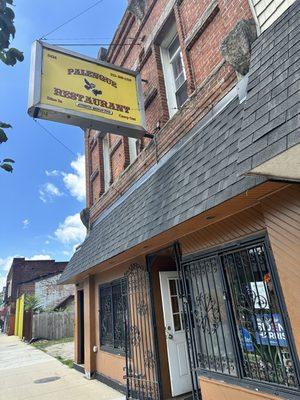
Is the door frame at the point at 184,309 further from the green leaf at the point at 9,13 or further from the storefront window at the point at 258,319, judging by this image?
the green leaf at the point at 9,13

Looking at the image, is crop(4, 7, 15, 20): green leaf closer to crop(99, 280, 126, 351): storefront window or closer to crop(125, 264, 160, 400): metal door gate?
crop(125, 264, 160, 400): metal door gate

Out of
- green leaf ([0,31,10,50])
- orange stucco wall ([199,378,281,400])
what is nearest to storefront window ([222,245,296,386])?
orange stucco wall ([199,378,281,400])

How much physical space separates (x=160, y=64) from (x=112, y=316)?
253 inches

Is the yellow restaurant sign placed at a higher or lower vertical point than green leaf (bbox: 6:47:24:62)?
higher

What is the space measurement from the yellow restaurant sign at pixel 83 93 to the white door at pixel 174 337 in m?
3.25

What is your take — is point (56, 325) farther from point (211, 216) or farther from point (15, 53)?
point (15, 53)

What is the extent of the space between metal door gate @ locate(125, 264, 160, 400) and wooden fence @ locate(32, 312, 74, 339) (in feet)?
54.1

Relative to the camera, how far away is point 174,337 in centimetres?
623

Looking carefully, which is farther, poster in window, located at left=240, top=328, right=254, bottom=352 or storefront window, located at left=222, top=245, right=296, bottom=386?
poster in window, located at left=240, top=328, right=254, bottom=352

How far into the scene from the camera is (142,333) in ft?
21.5

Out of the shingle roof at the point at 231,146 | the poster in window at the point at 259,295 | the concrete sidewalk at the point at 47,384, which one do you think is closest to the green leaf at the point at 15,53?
the shingle roof at the point at 231,146

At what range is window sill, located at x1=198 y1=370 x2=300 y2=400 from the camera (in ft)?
10.9

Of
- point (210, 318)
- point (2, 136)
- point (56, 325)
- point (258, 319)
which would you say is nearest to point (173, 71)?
point (2, 136)

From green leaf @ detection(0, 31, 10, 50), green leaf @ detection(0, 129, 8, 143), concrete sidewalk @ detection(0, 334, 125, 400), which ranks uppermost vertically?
green leaf @ detection(0, 31, 10, 50)
